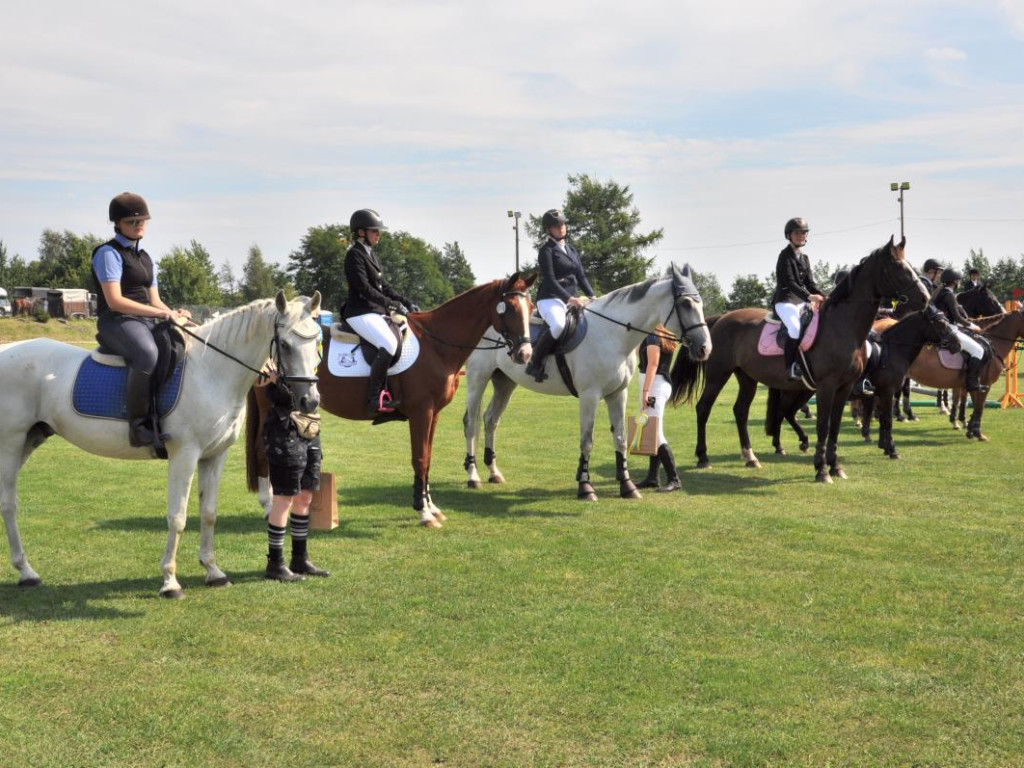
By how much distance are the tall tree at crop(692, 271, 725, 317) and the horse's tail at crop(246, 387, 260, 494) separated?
65.0m

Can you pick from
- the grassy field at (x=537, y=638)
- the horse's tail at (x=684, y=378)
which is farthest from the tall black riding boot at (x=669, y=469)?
the horse's tail at (x=684, y=378)

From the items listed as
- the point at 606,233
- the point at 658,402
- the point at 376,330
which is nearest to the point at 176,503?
the point at 376,330

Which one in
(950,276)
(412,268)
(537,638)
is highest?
(412,268)

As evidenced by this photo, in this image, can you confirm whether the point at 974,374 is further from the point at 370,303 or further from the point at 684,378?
the point at 370,303

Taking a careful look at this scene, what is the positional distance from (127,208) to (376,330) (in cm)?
298

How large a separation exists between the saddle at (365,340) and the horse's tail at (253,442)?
1.06m

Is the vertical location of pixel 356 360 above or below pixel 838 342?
below

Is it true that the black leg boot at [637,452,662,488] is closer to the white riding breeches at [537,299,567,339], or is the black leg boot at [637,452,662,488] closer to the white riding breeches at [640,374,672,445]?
the white riding breeches at [640,374,672,445]

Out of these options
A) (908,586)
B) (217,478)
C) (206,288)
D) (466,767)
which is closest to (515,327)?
(217,478)

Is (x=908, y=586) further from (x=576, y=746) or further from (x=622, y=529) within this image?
(x=576, y=746)

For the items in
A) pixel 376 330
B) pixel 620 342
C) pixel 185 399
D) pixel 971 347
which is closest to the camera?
pixel 185 399

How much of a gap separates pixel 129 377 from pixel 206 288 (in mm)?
91926

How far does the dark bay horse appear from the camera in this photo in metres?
14.2

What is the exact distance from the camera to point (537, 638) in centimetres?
579
